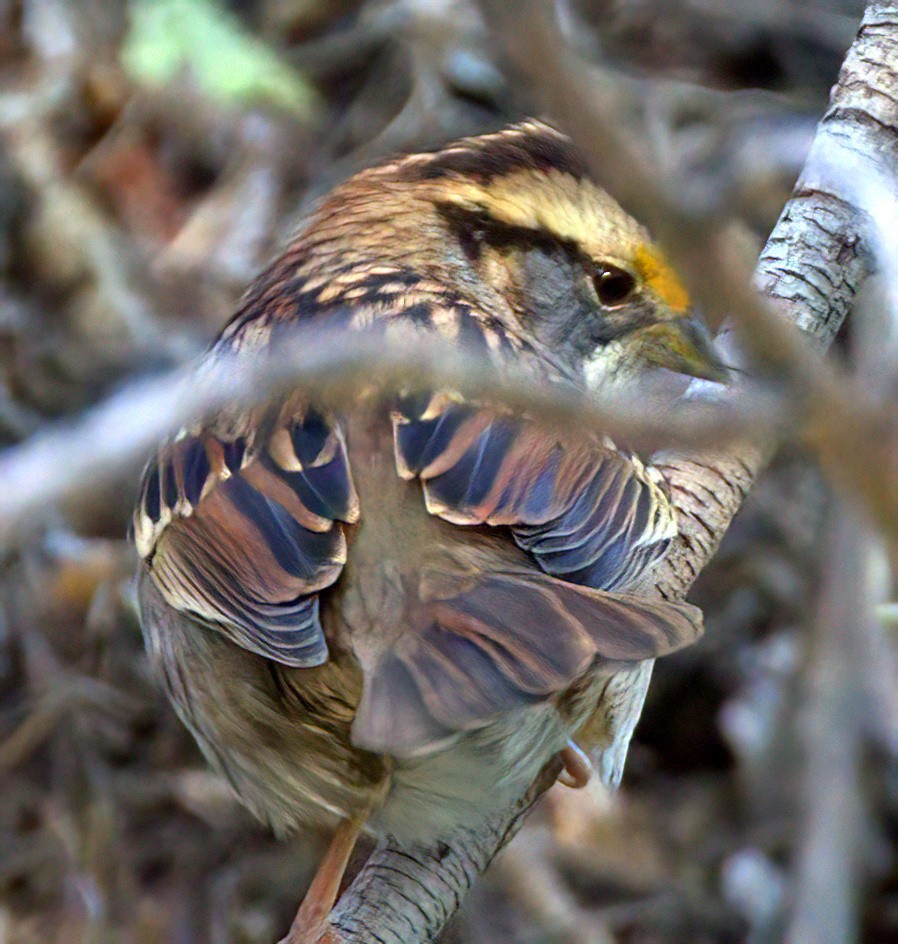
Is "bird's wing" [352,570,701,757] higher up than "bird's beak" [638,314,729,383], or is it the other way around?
"bird's beak" [638,314,729,383]

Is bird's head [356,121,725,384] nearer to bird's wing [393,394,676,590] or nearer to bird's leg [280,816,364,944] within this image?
bird's wing [393,394,676,590]

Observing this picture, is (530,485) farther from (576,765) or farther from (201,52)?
(201,52)

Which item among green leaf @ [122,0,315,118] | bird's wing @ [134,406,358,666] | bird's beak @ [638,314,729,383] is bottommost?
green leaf @ [122,0,315,118]

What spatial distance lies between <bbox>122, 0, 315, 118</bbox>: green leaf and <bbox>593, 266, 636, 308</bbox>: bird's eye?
245 cm

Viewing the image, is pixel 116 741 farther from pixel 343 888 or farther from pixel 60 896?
pixel 343 888

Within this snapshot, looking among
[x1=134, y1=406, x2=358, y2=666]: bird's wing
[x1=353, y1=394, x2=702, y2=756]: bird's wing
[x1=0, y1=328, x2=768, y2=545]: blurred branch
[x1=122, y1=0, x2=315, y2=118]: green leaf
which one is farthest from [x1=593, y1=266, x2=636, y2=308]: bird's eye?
[x1=122, y1=0, x2=315, y2=118]: green leaf

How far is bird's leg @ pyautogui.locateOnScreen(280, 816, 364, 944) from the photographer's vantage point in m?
2.97

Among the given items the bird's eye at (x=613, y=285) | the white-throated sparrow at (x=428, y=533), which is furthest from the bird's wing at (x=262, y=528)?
the bird's eye at (x=613, y=285)

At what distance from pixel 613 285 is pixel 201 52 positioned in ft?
8.64

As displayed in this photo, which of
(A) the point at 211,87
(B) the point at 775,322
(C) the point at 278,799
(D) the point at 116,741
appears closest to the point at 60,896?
(D) the point at 116,741

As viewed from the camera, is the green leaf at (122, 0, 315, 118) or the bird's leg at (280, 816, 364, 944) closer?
the bird's leg at (280, 816, 364, 944)

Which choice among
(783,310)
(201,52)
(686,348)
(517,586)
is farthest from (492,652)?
(201,52)

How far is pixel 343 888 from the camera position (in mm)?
3402

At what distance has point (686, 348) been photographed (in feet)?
10.0
